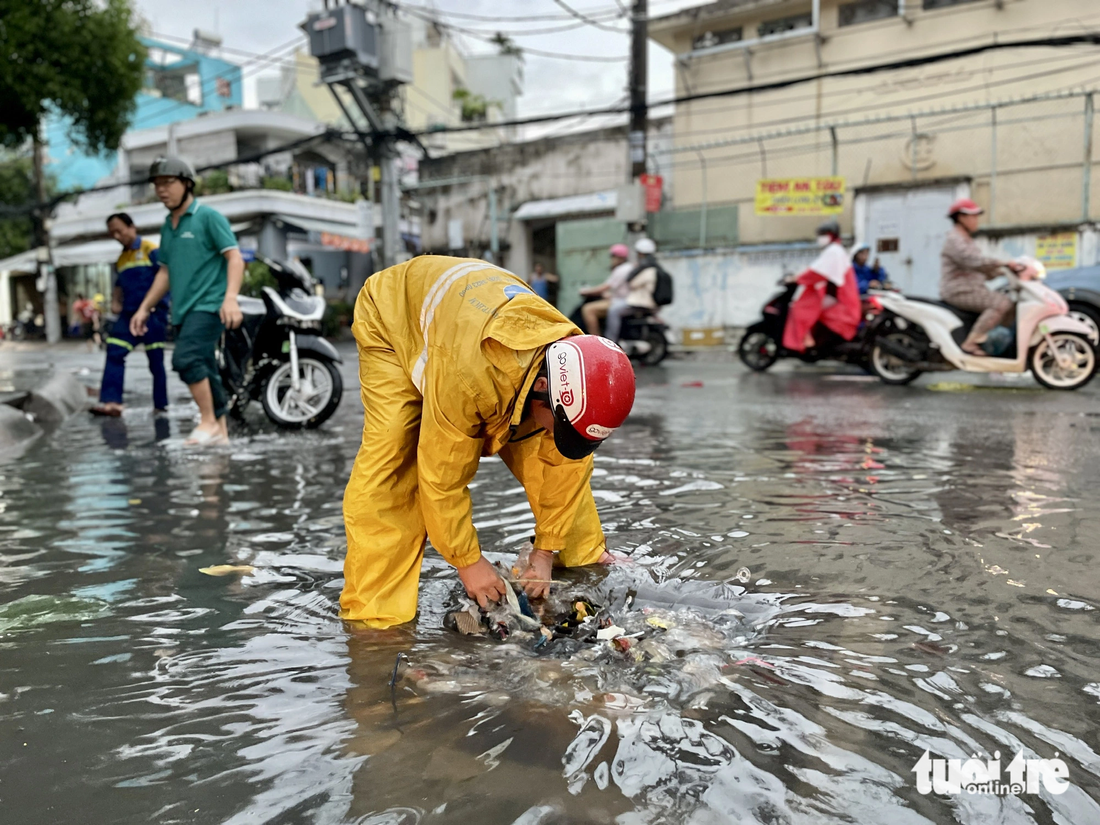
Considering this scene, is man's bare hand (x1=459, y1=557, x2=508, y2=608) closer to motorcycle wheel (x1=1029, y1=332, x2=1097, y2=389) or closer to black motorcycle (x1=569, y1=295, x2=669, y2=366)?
motorcycle wheel (x1=1029, y1=332, x2=1097, y2=389)

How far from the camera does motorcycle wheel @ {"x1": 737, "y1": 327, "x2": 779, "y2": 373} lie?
420 inches

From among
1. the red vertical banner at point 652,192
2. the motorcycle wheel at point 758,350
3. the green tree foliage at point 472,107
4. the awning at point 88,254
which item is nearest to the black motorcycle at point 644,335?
the motorcycle wheel at point 758,350

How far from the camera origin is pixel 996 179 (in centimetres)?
1593

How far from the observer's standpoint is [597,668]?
2.06 metres

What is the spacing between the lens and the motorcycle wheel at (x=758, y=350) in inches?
420

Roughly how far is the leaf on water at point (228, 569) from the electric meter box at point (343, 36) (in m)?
17.2

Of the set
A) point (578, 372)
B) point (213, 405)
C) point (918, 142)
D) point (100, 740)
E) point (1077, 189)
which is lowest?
point (100, 740)

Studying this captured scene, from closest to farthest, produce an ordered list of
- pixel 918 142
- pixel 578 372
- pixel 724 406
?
1. pixel 578 372
2. pixel 724 406
3. pixel 918 142

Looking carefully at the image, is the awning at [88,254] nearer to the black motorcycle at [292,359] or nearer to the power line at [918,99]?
the power line at [918,99]

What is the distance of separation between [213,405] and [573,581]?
12.5 ft

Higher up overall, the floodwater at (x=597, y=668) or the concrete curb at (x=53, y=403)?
Result: the concrete curb at (x=53, y=403)

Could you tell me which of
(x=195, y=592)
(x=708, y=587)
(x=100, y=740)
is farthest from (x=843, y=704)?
(x=195, y=592)

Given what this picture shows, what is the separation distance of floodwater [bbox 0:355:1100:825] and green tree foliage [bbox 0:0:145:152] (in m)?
15.5

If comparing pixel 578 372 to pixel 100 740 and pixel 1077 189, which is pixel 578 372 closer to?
pixel 100 740
